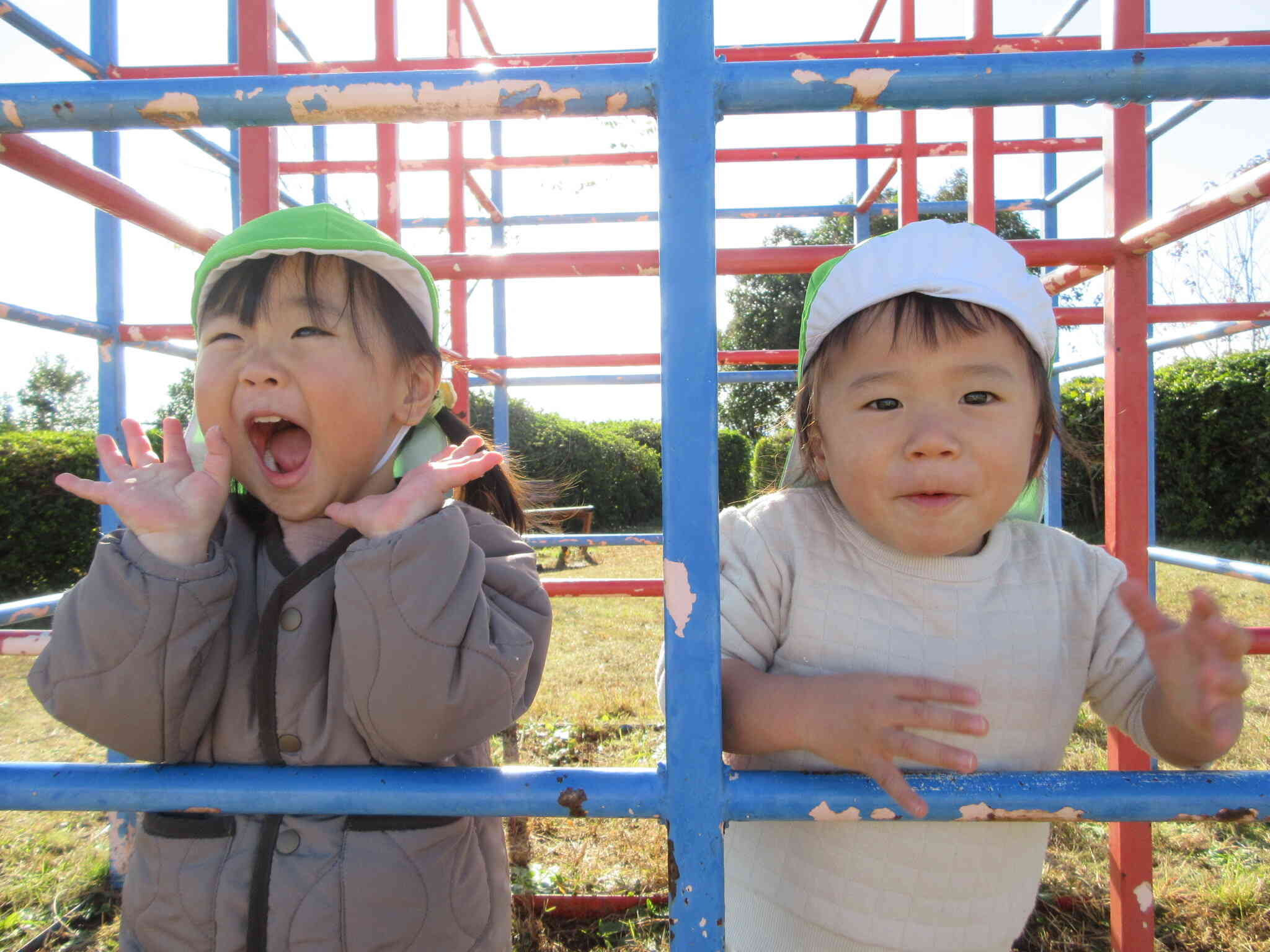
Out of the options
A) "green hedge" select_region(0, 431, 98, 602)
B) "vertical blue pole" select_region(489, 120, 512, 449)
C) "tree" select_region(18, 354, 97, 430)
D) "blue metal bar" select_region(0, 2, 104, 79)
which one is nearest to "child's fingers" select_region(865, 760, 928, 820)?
"blue metal bar" select_region(0, 2, 104, 79)

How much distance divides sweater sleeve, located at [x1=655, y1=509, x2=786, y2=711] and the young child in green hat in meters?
0.21

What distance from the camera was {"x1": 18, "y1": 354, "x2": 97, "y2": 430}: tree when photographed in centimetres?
2958

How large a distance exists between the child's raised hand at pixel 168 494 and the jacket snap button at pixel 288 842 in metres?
0.29

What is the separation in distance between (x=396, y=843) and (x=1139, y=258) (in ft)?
4.09

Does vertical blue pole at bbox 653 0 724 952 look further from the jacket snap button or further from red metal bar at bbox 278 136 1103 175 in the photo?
red metal bar at bbox 278 136 1103 175

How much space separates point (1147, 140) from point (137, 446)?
7.42ft

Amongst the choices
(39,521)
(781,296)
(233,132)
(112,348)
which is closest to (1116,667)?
(112,348)

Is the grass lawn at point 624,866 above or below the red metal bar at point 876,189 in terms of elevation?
below

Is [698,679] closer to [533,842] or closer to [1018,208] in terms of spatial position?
[533,842]

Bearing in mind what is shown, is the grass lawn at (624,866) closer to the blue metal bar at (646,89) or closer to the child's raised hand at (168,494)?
the child's raised hand at (168,494)

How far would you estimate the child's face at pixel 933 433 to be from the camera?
83 centimetres

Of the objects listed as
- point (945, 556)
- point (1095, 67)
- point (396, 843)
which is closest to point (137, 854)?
point (396, 843)

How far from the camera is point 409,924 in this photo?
812 millimetres

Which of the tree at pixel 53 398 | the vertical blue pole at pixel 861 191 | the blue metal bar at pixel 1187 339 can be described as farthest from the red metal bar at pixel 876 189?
the tree at pixel 53 398
